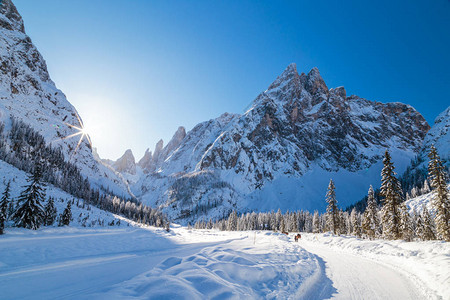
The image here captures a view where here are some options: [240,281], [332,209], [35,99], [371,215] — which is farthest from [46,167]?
[371,215]

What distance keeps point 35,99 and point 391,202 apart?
200079mm

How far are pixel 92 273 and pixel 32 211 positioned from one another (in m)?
29.1

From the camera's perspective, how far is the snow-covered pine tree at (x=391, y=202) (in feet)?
94.4

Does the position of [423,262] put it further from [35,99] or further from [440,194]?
[35,99]

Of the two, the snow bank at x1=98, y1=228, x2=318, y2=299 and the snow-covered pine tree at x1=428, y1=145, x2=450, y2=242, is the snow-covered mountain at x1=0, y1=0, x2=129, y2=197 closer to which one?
the snow bank at x1=98, y1=228, x2=318, y2=299

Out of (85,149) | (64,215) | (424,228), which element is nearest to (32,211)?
(64,215)

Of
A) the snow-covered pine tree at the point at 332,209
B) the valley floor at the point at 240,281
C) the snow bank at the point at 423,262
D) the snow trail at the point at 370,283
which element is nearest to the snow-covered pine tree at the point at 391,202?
the snow bank at the point at 423,262

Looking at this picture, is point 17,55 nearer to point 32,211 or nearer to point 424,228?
point 32,211

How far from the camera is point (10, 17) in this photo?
6555 inches

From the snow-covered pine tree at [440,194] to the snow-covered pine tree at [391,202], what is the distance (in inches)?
162

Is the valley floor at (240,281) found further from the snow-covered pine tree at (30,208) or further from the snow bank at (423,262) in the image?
the snow-covered pine tree at (30,208)

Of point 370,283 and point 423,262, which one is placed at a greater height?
point 423,262

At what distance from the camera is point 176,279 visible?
7031mm

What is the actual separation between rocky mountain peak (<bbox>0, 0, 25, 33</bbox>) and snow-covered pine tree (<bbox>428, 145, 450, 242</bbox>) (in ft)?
825
